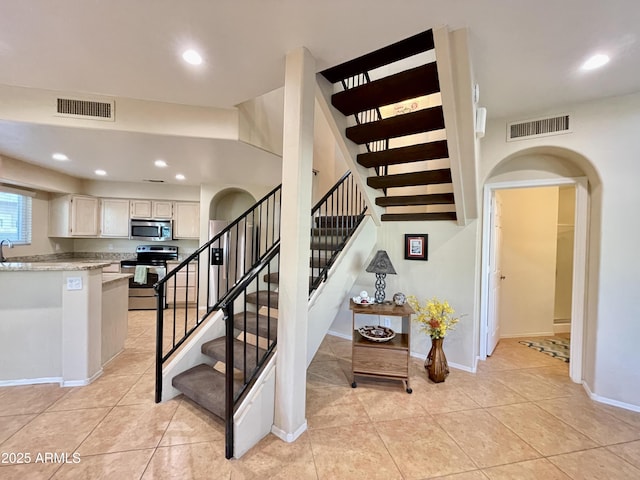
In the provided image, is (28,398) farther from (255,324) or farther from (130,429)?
(255,324)

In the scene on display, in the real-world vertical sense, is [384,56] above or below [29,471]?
above

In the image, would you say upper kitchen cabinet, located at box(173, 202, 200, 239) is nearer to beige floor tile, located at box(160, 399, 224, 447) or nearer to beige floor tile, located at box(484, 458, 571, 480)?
beige floor tile, located at box(160, 399, 224, 447)

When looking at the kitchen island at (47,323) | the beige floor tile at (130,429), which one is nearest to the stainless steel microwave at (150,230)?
the kitchen island at (47,323)

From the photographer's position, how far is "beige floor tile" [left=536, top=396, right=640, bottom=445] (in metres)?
2.02

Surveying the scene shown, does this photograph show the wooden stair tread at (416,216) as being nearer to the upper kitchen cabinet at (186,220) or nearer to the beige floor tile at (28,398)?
the beige floor tile at (28,398)

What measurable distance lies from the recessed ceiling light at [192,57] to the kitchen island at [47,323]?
2.08 meters

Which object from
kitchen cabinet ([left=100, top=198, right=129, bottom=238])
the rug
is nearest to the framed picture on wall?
the rug

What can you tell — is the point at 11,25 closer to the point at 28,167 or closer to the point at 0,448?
the point at 0,448

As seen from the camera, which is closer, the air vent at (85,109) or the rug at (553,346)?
the air vent at (85,109)

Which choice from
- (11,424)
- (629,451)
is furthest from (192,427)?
(629,451)

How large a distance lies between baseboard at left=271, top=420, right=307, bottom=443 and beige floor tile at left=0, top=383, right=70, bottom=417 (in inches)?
74.8

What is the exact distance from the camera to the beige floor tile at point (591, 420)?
202cm

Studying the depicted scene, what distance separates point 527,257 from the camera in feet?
13.7

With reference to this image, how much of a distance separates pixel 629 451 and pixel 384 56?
323cm
